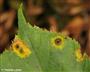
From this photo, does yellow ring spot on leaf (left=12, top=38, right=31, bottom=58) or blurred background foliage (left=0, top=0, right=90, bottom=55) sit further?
blurred background foliage (left=0, top=0, right=90, bottom=55)

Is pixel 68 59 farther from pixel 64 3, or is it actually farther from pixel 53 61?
pixel 64 3

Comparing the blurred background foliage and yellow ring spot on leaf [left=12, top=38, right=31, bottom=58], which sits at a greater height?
yellow ring spot on leaf [left=12, top=38, right=31, bottom=58]

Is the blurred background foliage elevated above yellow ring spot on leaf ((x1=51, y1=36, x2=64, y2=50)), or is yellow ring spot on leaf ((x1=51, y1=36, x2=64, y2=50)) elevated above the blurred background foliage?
yellow ring spot on leaf ((x1=51, y1=36, x2=64, y2=50))


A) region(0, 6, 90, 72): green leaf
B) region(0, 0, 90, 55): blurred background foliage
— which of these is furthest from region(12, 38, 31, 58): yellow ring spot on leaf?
region(0, 0, 90, 55): blurred background foliage

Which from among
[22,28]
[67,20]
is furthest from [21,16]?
[67,20]

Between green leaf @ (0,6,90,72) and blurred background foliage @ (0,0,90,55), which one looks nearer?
green leaf @ (0,6,90,72)

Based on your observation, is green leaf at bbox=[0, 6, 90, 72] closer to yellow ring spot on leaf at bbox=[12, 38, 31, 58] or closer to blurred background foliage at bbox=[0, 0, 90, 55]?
yellow ring spot on leaf at bbox=[12, 38, 31, 58]

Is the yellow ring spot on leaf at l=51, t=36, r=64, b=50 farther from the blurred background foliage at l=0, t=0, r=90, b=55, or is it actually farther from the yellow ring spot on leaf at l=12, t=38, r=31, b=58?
the blurred background foliage at l=0, t=0, r=90, b=55

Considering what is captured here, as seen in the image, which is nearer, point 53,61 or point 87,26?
point 53,61

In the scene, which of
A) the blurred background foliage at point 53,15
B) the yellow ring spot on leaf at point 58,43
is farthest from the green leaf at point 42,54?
the blurred background foliage at point 53,15
